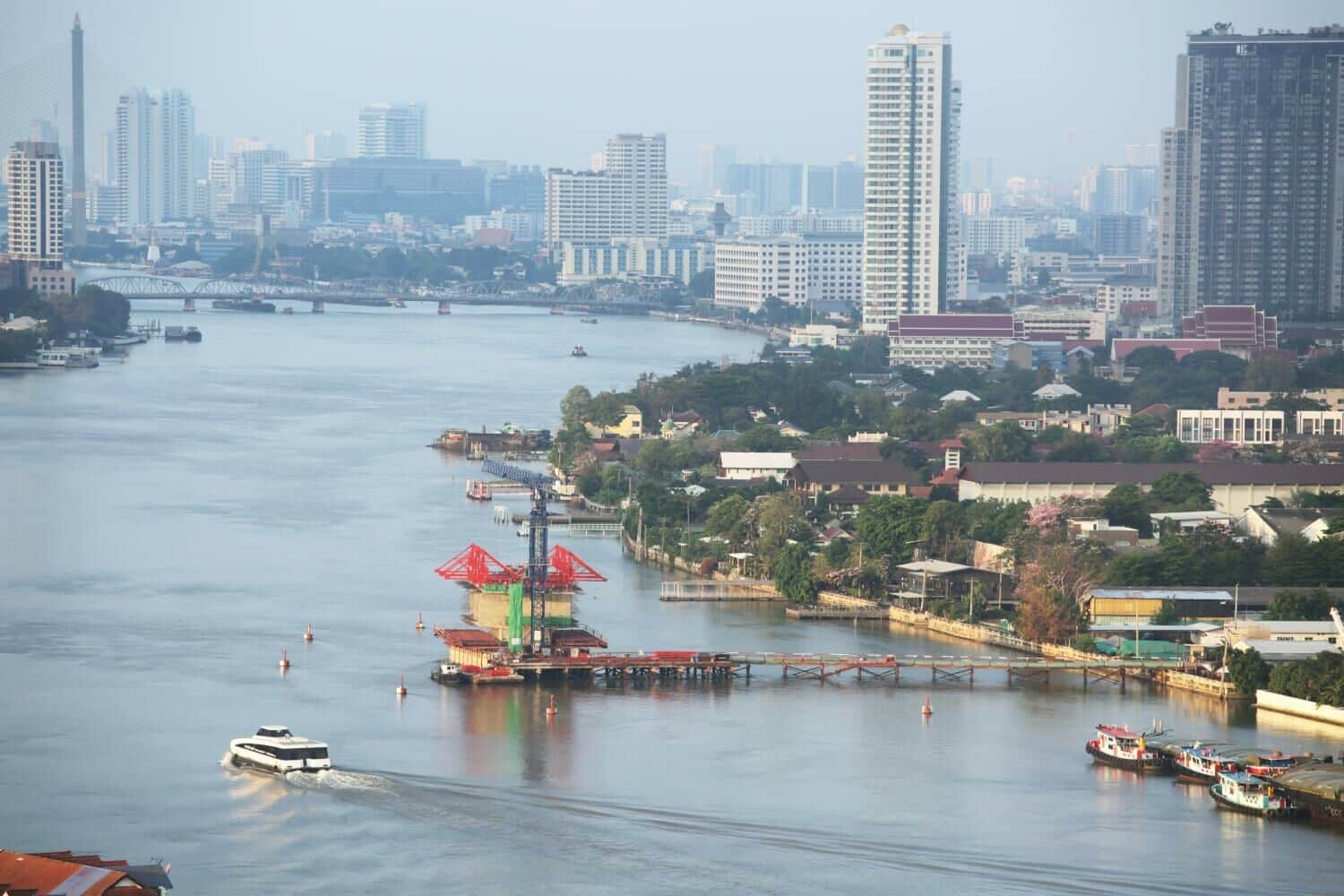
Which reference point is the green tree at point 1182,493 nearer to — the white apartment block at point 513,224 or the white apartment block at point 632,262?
the white apartment block at point 632,262

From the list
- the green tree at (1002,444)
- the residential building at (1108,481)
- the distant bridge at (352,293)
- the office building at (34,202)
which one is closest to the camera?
the residential building at (1108,481)

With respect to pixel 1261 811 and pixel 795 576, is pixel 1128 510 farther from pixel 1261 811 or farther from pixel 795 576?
pixel 1261 811

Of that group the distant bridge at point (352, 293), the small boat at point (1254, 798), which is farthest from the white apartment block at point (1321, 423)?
the distant bridge at point (352, 293)

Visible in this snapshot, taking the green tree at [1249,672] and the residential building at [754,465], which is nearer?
the green tree at [1249,672]

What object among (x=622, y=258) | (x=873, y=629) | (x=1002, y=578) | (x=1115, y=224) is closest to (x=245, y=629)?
(x=873, y=629)

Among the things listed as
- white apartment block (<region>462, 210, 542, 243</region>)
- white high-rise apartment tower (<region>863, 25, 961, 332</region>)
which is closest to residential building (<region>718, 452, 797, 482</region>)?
white high-rise apartment tower (<region>863, 25, 961, 332</region>)

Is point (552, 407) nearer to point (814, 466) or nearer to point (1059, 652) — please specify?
point (814, 466)

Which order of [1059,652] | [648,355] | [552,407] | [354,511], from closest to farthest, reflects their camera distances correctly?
[1059,652] < [354,511] < [552,407] < [648,355]
